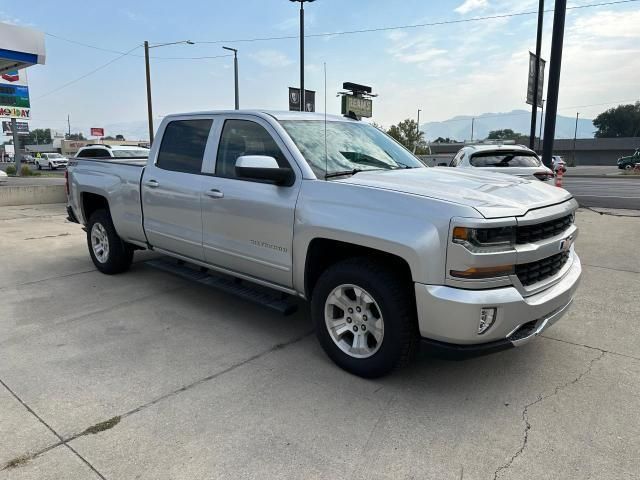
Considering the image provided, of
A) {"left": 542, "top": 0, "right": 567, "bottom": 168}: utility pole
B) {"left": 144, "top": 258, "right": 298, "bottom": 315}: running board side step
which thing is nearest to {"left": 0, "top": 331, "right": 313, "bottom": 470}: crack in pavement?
{"left": 144, "top": 258, "right": 298, "bottom": 315}: running board side step

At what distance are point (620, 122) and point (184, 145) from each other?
113070 millimetres

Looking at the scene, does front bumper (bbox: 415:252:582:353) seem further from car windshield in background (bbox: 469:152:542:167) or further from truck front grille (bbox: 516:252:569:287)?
car windshield in background (bbox: 469:152:542:167)

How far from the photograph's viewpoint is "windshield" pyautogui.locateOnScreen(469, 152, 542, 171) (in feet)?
30.2

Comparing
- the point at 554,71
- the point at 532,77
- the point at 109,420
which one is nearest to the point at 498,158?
the point at 554,71

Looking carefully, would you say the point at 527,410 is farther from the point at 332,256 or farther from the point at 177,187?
the point at 177,187

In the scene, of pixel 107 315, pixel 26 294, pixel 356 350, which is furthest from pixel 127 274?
pixel 356 350

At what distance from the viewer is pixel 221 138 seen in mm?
4465

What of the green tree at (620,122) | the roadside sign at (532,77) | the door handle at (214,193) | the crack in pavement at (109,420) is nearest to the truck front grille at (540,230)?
the crack in pavement at (109,420)

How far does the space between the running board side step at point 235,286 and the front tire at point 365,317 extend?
42 cm

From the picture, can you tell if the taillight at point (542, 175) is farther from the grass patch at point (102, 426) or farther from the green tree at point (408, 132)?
the green tree at point (408, 132)

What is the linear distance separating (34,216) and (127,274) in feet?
24.7

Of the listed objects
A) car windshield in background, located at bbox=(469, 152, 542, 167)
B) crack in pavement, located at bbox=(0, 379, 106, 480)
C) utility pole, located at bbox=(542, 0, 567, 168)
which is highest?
utility pole, located at bbox=(542, 0, 567, 168)

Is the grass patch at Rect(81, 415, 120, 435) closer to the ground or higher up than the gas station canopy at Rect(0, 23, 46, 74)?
closer to the ground

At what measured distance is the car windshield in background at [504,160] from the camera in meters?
9.20
